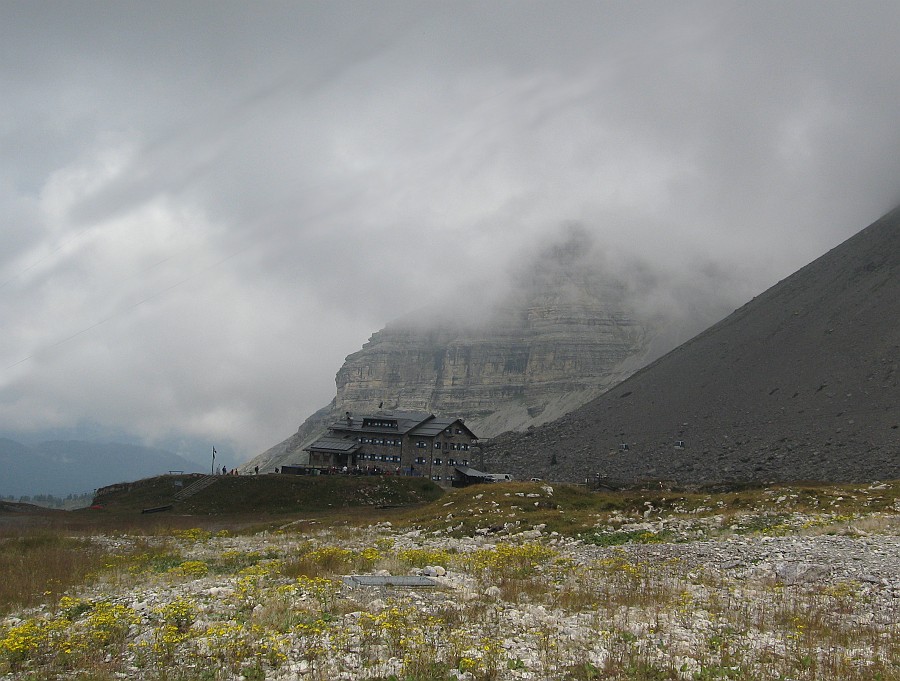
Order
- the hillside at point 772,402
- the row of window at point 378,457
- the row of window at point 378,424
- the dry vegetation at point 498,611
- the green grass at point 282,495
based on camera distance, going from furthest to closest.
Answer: the row of window at point 378,424 < the row of window at point 378,457 < the hillside at point 772,402 < the green grass at point 282,495 < the dry vegetation at point 498,611

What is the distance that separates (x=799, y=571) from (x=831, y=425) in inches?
3590

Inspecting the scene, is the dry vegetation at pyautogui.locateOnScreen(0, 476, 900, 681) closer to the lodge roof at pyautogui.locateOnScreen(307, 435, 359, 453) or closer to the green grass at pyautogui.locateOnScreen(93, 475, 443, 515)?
the green grass at pyautogui.locateOnScreen(93, 475, 443, 515)

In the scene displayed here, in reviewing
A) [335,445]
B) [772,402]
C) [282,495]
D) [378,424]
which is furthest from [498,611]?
[772,402]

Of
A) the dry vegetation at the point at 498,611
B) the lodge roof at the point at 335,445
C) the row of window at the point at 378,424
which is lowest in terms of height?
the dry vegetation at the point at 498,611

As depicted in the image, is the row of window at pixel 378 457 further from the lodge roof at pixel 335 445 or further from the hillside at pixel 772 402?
the hillside at pixel 772 402

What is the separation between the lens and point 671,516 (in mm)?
38500

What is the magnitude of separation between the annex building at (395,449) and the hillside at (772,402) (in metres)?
21.5

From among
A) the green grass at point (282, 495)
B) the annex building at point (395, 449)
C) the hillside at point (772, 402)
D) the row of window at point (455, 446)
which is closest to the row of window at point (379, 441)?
the annex building at point (395, 449)

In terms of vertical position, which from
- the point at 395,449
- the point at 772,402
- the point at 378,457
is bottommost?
the point at 378,457

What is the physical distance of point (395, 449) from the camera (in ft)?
347

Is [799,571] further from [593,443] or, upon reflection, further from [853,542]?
[593,443]

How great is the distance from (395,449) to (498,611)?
9064cm

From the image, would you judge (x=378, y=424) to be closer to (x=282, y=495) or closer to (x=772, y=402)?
(x=282, y=495)

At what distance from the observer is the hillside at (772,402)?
9612cm
